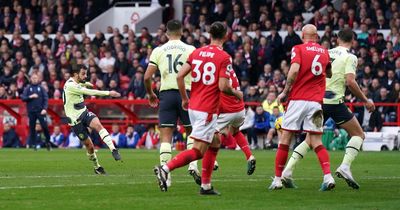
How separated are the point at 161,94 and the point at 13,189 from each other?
2.66 m

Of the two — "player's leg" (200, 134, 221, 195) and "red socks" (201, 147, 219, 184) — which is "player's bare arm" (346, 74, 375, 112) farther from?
"red socks" (201, 147, 219, 184)

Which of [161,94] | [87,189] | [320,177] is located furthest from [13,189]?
[320,177]

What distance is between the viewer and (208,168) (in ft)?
48.4

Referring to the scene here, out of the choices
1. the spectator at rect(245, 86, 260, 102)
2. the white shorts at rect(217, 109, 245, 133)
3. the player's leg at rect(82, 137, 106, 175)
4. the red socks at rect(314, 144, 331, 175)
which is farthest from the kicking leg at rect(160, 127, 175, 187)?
the spectator at rect(245, 86, 260, 102)

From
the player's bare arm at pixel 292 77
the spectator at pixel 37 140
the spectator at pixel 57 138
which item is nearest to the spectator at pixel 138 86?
the spectator at pixel 57 138

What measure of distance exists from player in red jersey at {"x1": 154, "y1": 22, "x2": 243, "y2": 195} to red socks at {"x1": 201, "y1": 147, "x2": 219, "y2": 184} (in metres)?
0.04

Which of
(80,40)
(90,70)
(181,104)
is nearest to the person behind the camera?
(181,104)

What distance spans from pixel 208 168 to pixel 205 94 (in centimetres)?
96

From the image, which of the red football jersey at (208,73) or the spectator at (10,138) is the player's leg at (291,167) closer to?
the red football jersey at (208,73)

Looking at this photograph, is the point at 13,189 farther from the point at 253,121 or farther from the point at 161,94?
the point at 253,121

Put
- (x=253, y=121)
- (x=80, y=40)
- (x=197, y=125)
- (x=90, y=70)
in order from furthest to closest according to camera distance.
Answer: (x=80, y=40)
(x=90, y=70)
(x=253, y=121)
(x=197, y=125)

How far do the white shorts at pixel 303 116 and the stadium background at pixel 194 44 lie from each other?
17.1 metres

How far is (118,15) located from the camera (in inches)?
1673

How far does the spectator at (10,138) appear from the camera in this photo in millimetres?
36469
